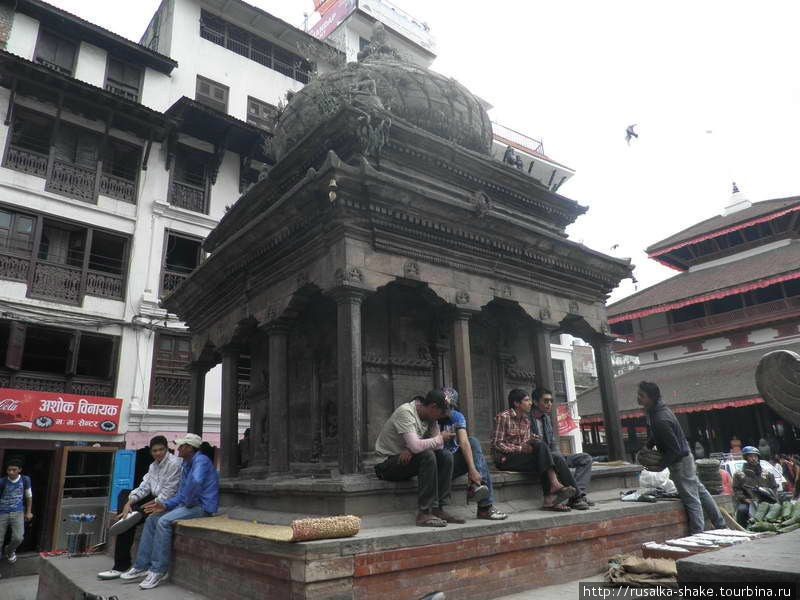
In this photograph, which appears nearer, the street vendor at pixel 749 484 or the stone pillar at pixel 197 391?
the stone pillar at pixel 197 391

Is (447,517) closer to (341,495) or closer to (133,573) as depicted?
(341,495)

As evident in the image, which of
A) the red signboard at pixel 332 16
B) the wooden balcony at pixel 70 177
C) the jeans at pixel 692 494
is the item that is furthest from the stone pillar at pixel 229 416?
the red signboard at pixel 332 16

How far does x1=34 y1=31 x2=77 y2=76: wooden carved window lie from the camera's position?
1930 cm

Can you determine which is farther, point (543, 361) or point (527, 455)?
point (543, 361)

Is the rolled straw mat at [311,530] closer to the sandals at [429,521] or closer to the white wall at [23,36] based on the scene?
the sandals at [429,521]

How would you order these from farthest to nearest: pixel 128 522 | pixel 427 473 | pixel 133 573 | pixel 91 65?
pixel 91 65
pixel 128 522
pixel 133 573
pixel 427 473

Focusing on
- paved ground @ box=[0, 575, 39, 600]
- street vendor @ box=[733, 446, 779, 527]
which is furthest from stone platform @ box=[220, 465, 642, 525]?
street vendor @ box=[733, 446, 779, 527]

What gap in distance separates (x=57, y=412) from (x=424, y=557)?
48.4ft

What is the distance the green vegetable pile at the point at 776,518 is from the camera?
772cm

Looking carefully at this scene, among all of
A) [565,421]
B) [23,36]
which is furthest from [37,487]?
[565,421]

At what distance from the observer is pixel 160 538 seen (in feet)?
23.0

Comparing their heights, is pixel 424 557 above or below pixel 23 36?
below

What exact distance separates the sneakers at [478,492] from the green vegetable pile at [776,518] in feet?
13.5

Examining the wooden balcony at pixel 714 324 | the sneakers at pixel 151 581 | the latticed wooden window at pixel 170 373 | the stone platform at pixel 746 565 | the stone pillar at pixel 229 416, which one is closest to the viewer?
the stone platform at pixel 746 565
